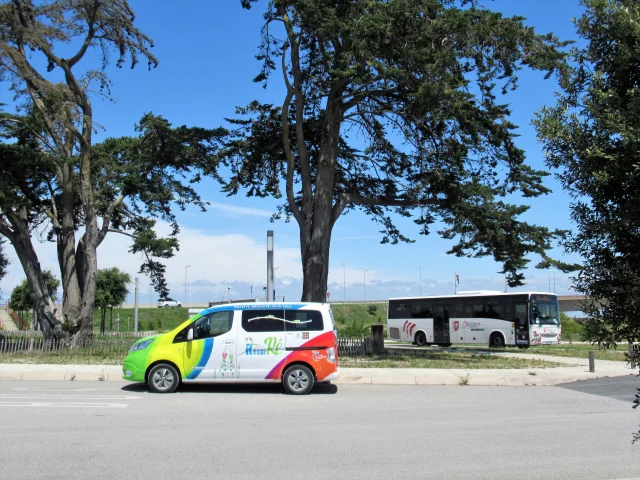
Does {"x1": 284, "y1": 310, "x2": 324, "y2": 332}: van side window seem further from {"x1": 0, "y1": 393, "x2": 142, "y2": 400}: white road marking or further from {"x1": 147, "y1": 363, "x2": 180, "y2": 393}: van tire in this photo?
{"x1": 0, "y1": 393, "x2": 142, "y2": 400}: white road marking

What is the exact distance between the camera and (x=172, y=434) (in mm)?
8961

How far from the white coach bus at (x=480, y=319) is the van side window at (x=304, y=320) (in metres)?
20.5

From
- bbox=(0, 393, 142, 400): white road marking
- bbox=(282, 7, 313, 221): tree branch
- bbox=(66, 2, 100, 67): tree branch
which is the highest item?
bbox=(66, 2, 100, 67): tree branch

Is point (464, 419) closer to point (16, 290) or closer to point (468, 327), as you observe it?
point (468, 327)

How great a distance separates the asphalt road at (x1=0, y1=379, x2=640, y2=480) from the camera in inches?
281

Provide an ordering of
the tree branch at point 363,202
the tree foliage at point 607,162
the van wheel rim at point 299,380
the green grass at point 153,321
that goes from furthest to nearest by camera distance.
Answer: the green grass at point 153,321 < the tree branch at point 363,202 < the van wheel rim at point 299,380 < the tree foliage at point 607,162

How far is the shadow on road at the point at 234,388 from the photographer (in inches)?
539

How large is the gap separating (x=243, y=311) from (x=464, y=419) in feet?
17.9

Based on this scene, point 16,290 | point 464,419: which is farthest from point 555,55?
point 16,290

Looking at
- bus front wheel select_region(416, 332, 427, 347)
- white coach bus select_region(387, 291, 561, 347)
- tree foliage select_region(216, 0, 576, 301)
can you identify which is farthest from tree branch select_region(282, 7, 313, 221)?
bus front wheel select_region(416, 332, 427, 347)

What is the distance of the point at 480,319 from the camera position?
32844 mm

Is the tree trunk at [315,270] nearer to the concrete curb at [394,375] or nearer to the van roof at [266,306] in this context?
the concrete curb at [394,375]

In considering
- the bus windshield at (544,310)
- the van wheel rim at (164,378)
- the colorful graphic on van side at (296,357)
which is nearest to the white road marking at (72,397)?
the van wheel rim at (164,378)

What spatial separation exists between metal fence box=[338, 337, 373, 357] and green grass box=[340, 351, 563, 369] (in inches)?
27.7
